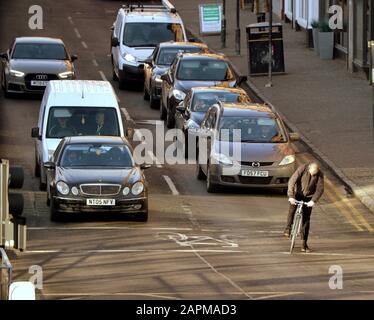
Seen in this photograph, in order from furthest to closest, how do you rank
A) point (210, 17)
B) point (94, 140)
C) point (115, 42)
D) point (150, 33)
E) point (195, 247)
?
point (210, 17) < point (150, 33) < point (115, 42) < point (94, 140) < point (195, 247)

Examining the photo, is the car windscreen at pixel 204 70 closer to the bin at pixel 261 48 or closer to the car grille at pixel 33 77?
the car grille at pixel 33 77

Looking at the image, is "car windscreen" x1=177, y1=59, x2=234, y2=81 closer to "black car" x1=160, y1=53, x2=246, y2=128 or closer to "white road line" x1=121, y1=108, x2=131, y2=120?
"black car" x1=160, y1=53, x2=246, y2=128

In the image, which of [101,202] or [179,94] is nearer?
[101,202]

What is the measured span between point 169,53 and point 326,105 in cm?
485

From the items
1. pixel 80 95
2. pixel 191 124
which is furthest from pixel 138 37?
pixel 80 95

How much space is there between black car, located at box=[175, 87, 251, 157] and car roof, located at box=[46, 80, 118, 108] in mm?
2899

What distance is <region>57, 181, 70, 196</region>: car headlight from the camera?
22.3 meters

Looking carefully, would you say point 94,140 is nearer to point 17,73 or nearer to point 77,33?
point 17,73

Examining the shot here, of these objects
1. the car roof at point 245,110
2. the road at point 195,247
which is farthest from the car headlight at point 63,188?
the car roof at point 245,110

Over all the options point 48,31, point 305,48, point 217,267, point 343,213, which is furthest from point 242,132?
point 48,31

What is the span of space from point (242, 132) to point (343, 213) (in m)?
3.29

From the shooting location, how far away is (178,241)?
20.9 metres

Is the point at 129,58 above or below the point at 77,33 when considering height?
above

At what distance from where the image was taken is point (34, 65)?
1463 inches
